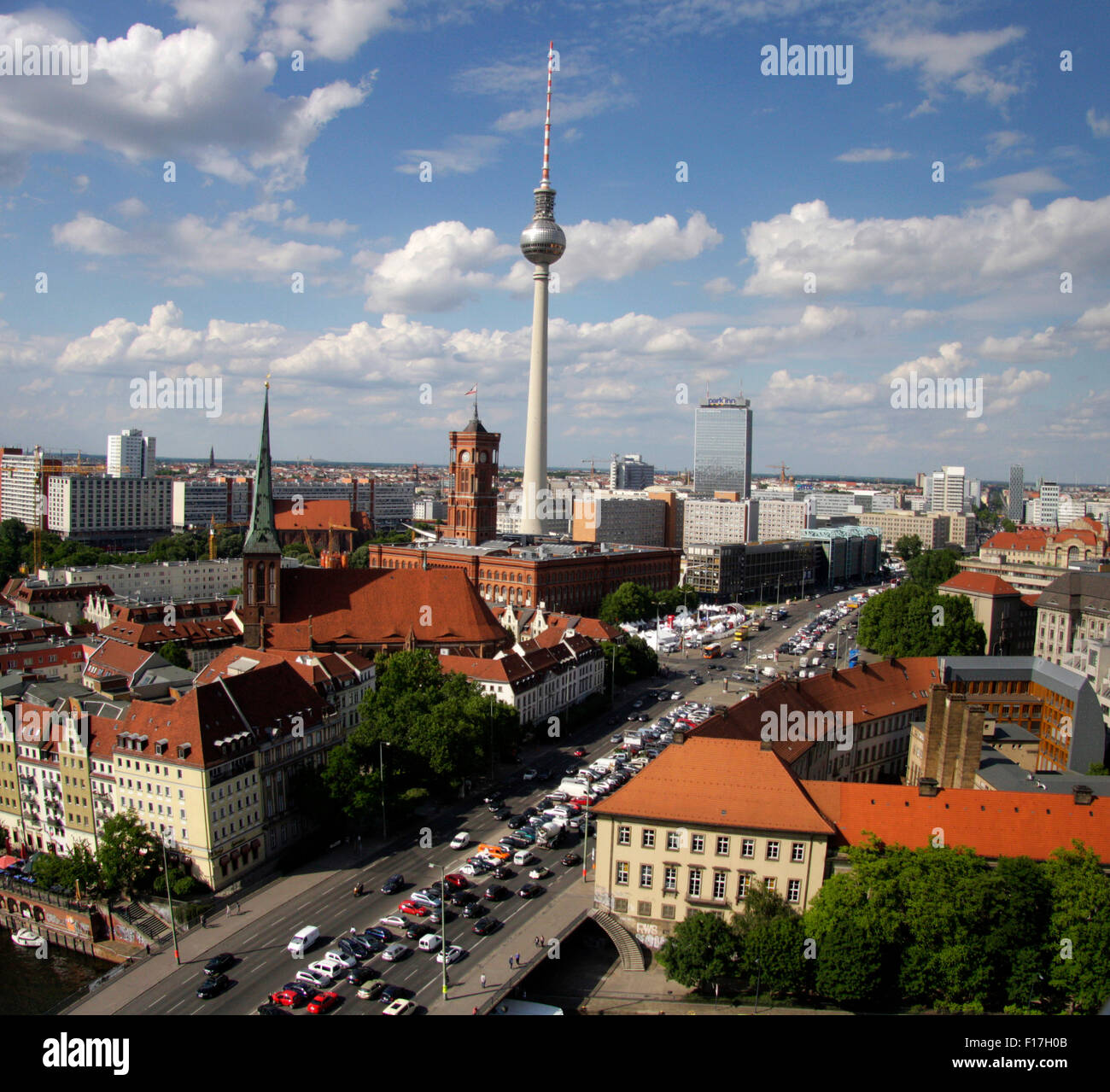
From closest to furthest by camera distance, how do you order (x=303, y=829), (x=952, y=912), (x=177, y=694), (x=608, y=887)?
(x=952, y=912) → (x=608, y=887) → (x=303, y=829) → (x=177, y=694)

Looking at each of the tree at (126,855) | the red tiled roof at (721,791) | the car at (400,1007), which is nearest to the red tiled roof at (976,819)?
the red tiled roof at (721,791)

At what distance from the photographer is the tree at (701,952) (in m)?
33.5

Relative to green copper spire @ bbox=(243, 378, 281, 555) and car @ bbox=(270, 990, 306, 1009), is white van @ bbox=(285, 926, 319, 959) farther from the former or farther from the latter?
green copper spire @ bbox=(243, 378, 281, 555)

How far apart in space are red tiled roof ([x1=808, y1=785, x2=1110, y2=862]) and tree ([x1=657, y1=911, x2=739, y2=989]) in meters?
6.29

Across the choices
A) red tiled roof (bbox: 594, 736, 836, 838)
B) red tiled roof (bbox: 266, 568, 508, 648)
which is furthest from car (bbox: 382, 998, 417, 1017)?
red tiled roof (bbox: 266, 568, 508, 648)

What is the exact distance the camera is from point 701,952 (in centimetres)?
3356

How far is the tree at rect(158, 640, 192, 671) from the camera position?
252 feet

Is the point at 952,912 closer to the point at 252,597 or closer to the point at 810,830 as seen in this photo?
the point at 810,830

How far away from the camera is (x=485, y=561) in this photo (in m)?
110

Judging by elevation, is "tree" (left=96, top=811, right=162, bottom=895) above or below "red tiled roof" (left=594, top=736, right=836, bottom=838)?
below

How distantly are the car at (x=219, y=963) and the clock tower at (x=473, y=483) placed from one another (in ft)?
274
